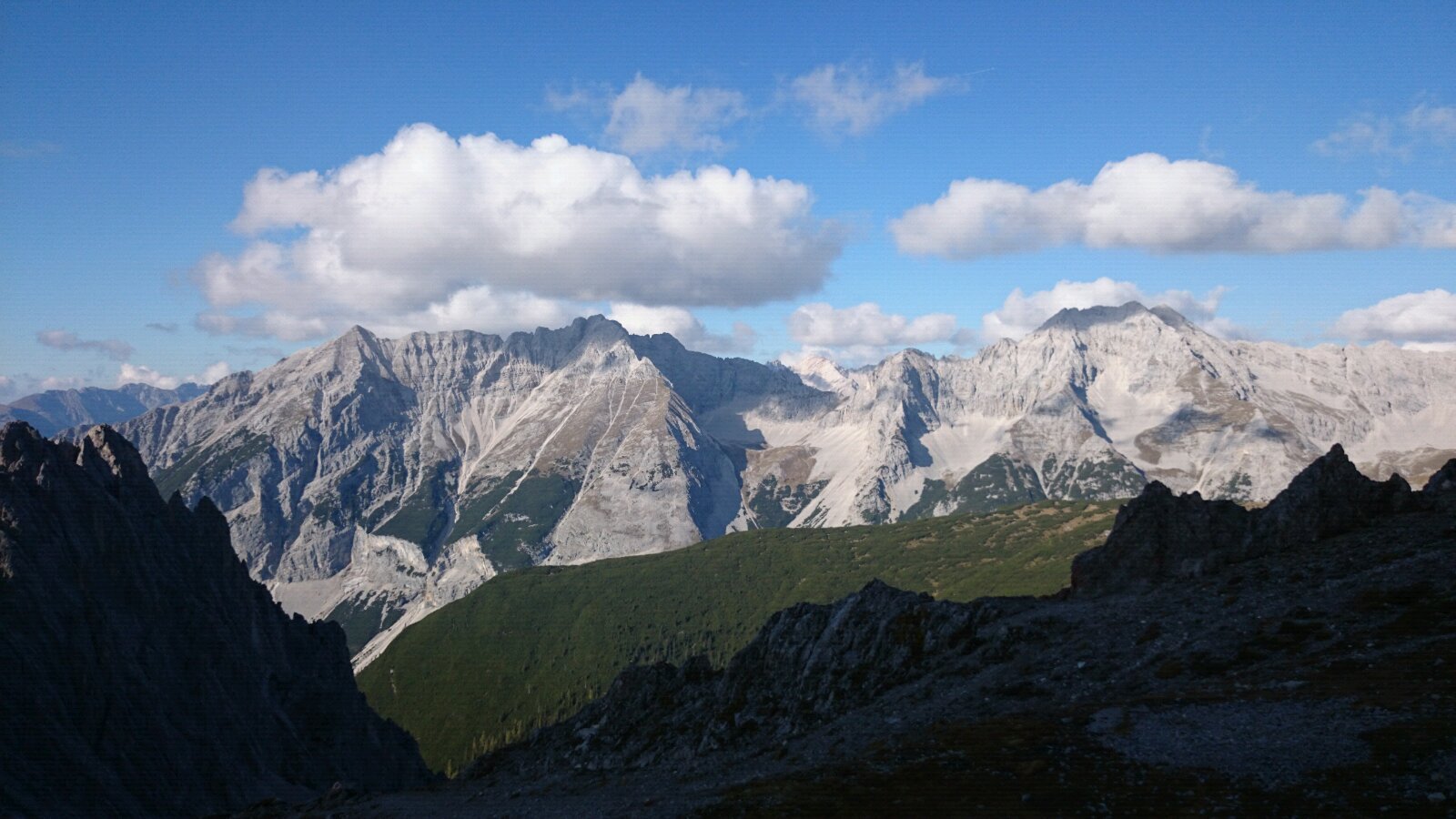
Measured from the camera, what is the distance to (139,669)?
114m

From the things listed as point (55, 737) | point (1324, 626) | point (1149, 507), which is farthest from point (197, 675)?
point (1324, 626)

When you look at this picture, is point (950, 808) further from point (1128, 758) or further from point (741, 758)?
point (741, 758)

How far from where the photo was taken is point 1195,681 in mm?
49250

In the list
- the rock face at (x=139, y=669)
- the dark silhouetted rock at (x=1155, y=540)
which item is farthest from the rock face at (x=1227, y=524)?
the rock face at (x=139, y=669)

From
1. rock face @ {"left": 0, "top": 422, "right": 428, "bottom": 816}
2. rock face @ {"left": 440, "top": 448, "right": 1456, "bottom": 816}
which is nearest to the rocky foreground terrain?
rock face @ {"left": 440, "top": 448, "right": 1456, "bottom": 816}

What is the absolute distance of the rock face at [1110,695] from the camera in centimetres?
3788

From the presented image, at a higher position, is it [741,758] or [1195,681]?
[1195,681]

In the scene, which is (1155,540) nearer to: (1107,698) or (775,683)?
(1107,698)

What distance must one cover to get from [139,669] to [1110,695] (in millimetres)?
122190

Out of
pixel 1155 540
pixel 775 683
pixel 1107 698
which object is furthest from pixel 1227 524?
pixel 775 683

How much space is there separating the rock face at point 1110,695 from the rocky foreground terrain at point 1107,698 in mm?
190

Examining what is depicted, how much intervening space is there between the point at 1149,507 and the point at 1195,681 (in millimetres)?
40092

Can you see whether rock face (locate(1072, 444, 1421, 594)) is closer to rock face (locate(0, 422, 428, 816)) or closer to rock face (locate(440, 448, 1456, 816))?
rock face (locate(440, 448, 1456, 816))

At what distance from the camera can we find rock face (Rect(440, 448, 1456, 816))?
3788 centimetres
